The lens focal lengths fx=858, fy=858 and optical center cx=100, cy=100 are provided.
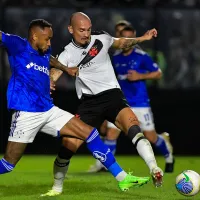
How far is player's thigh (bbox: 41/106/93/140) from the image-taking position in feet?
31.1

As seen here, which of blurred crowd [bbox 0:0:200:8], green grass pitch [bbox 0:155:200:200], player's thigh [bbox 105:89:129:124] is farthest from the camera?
blurred crowd [bbox 0:0:200:8]

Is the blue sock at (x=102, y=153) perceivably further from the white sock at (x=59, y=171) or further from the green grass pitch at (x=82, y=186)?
the white sock at (x=59, y=171)

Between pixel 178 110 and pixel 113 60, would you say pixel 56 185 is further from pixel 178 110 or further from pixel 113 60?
pixel 178 110

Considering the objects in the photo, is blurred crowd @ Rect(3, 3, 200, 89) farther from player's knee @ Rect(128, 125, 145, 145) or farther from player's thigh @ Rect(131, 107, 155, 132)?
player's knee @ Rect(128, 125, 145, 145)

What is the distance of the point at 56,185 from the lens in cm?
999

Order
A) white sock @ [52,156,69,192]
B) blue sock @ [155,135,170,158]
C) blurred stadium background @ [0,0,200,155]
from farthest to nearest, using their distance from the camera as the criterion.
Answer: blurred stadium background @ [0,0,200,155], blue sock @ [155,135,170,158], white sock @ [52,156,69,192]

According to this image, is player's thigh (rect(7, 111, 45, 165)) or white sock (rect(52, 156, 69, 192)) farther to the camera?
white sock (rect(52, 156, 69, 192))

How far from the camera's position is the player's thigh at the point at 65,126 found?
31.1ft

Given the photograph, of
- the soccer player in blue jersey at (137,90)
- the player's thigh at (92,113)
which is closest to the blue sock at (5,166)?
the player's thigh at (92,113)

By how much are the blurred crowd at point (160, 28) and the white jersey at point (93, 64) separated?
6.02 metres

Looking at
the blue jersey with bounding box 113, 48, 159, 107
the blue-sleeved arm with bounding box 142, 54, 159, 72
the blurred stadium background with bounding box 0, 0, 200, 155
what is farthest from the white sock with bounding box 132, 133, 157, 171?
the blurred stadium background with bounding box 0, 0, 200, 155

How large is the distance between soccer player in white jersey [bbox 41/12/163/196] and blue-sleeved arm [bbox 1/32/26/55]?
32.9 inches

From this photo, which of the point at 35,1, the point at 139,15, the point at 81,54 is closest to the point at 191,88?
the point at 139,15

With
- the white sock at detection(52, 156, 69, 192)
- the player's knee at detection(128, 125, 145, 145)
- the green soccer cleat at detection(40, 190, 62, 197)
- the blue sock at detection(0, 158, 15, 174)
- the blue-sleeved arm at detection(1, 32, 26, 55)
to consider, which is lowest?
the green soccer cleat at detection(40, 190, 62, 197)
